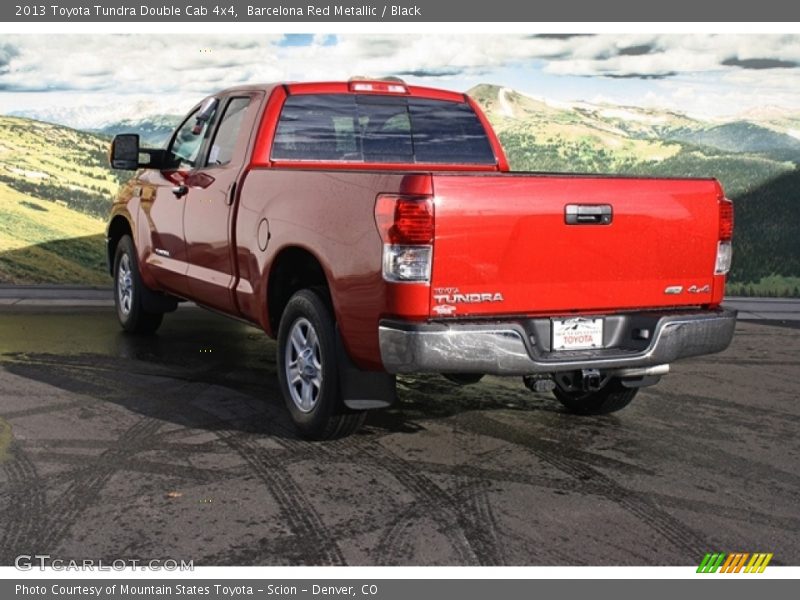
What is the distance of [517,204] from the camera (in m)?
5.30

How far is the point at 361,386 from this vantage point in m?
5.73

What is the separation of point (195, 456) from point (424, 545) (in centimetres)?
177

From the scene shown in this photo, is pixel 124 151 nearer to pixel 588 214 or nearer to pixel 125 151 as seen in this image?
pixel 125 151

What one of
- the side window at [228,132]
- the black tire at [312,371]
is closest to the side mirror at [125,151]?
the side window at [228,132]

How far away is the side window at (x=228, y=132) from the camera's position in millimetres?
7297

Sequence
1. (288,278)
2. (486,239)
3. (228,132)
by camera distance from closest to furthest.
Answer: (486,239) < (288,278) < (228,132)

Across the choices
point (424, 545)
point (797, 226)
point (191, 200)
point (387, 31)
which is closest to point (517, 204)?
point (424, 545)

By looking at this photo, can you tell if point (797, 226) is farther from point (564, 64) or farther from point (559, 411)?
point (559, 411)

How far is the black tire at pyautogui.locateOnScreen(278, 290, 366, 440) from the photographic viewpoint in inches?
229

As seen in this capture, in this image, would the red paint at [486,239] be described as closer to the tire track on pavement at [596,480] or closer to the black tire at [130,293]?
the tire track on pavement at [596,480]

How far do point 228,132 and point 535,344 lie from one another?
3027 millimetres

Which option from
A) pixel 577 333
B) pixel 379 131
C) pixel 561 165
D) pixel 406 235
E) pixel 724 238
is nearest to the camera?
pixel 406 235

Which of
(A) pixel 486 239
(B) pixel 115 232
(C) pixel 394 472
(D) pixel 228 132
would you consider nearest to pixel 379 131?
(D) pixel 228 132

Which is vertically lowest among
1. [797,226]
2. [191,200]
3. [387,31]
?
[797,226]
